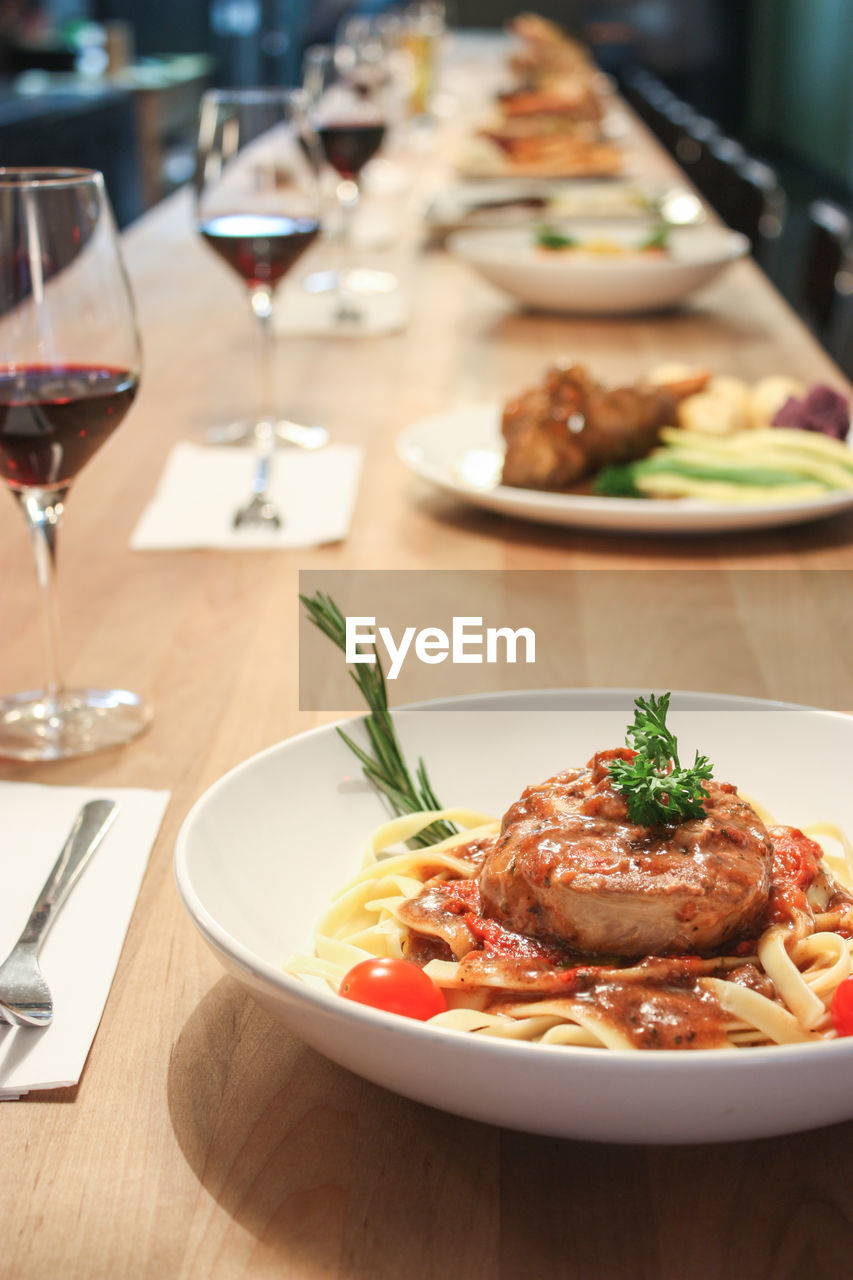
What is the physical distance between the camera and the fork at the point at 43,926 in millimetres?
784

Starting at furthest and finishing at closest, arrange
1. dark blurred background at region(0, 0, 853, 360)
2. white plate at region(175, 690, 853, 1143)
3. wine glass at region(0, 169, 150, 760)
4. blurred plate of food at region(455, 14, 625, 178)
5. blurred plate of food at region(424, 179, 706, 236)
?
dark blurred background at region(0, 0, 853, 360), blurred plate of food at region(455, 14, 625, 178), blurred plate of food at region(424, 179, 706, 236), wine glass at region(0, 169, 150, 760), white plate at region(175, 690, 853, 1143)

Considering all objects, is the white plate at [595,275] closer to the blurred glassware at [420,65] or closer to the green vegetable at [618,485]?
the green vegetable at [618,485]

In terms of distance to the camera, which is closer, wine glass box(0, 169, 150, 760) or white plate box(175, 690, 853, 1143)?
white plate box(175, 690, 853, 1143)

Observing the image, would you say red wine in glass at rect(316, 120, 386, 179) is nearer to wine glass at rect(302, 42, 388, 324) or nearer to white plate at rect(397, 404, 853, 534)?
wine glass at rect(302, 42, 388, 324)

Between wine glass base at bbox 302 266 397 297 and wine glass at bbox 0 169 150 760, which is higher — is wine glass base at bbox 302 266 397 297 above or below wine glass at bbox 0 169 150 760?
below

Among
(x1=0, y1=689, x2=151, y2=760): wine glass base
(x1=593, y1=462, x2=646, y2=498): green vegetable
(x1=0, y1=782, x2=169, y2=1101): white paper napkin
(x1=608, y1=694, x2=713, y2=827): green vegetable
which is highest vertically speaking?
(x1=608, y1=694, x2=713, y2=827): green vegetable

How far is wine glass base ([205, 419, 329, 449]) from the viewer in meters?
2.06

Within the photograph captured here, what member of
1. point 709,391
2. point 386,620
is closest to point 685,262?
point 709,391

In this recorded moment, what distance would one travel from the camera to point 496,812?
3.19 ft

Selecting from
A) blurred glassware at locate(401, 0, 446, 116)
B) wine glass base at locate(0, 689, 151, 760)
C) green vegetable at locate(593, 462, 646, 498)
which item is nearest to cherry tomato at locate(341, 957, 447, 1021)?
wine glass base at locate(0, 689, 151, 760)

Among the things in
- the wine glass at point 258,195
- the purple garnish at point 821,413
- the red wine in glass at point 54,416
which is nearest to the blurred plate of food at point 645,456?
the purple garnish at point 821,413

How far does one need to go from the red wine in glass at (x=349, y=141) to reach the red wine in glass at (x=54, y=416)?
6.19ft

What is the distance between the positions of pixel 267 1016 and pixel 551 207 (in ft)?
10.7

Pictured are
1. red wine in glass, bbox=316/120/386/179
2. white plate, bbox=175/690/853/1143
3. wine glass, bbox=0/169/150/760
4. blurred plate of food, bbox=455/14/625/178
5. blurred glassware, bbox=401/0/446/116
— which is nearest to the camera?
white plate, bbox=175/690/853/1143
